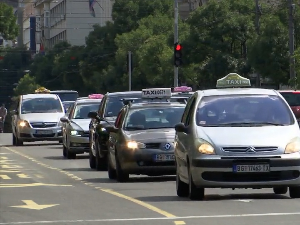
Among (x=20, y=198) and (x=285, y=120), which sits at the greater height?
(x=285, y=120)

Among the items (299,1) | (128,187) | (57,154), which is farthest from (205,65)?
(128,187)

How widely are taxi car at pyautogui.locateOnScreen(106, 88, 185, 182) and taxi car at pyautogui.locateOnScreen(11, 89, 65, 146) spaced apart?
19167 millimetres

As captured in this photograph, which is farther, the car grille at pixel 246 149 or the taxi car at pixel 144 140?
the taxi car at pixel 144 140

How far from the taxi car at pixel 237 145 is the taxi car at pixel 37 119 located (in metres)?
24.9

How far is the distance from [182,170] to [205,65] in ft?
156

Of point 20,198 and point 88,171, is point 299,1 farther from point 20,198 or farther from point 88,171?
point 20,198

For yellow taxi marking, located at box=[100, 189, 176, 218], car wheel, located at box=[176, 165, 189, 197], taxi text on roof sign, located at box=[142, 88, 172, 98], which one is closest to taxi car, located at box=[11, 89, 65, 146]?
taxi text on roof sign, located at box=[142, 88, 172, 98]

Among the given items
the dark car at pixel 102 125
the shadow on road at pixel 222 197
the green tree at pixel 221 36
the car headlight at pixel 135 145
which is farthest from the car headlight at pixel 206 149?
the green tree at pixel 221 36

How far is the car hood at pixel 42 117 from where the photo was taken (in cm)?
4158

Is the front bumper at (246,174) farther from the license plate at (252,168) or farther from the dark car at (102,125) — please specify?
the dark car at (102,125)

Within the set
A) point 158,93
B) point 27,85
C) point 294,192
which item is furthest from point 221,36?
point 27,85

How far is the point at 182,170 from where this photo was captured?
16.4m

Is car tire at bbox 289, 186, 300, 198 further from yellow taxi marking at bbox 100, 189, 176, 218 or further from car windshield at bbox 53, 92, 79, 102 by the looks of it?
car windshield at bbox 53, 92, 79, 102

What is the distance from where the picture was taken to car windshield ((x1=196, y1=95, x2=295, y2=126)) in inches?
637
